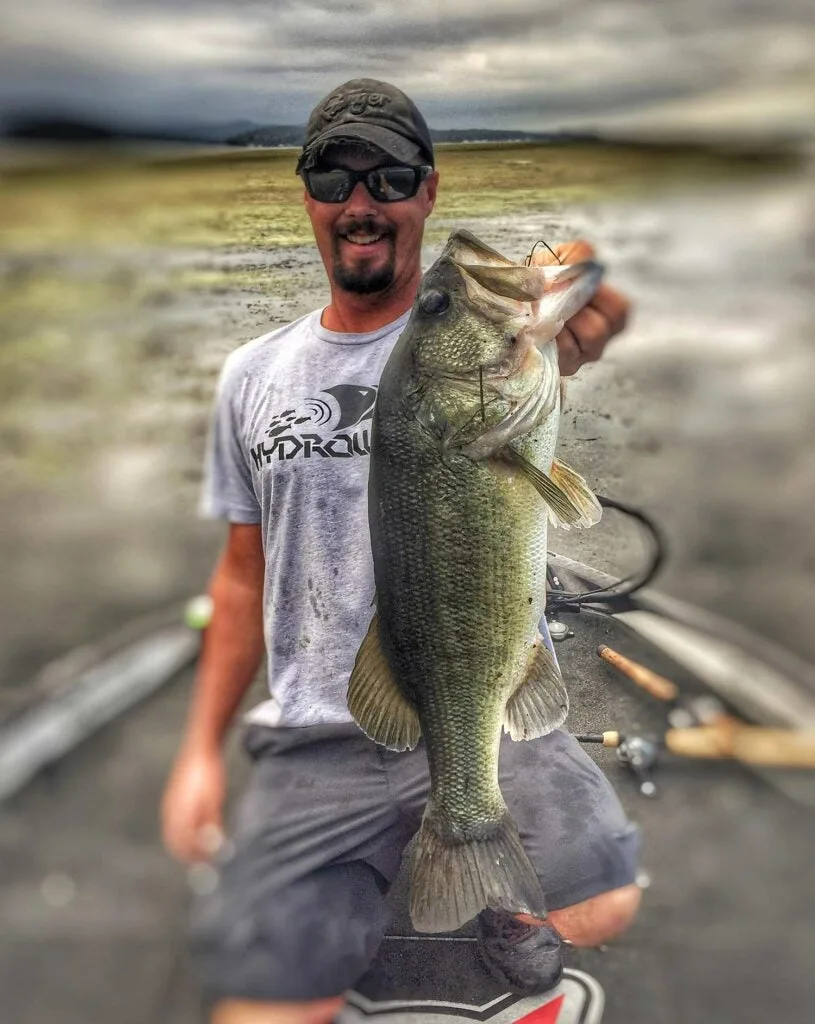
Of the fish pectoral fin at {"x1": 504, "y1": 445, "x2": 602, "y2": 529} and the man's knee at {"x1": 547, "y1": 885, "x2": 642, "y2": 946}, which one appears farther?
the man's knee at {"x1": 547, "y1": 885, "x2": 642, "y2": 946}

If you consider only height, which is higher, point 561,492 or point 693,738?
point 561,492

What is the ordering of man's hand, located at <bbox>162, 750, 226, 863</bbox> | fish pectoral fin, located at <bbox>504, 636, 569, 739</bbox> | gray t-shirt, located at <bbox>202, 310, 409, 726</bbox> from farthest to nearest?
man's hand, located at <bbox>162, 750, 226, 863</bbox>, gray t-shirt, located at <bbox>202, 310, 409, 726</bbox>, fish pectoral fin, located at <bbox>504, 636, 569, 739</bbox>

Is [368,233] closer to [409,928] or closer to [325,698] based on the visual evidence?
[325,698]

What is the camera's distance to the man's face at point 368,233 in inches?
34.1

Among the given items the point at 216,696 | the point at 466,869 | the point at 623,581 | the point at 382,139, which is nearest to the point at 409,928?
the point at 466,869

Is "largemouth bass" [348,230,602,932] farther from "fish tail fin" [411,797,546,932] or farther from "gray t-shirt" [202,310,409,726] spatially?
Result: "gray t-shirt" [202,310,409,726]

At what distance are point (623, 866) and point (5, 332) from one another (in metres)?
1.41

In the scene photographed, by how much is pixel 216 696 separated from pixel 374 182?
31.2 inches

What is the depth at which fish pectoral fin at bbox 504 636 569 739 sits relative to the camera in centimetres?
80

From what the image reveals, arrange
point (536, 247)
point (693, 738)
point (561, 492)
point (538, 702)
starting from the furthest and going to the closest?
point (693, 738) → point (536, 247) → point (538, 702) → point (561, 492)

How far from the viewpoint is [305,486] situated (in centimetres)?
94

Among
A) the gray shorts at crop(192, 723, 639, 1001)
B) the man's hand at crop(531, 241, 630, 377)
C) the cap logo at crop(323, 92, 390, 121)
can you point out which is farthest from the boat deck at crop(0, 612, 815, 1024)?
the cap logo at crop(323, 92, 390, 121)

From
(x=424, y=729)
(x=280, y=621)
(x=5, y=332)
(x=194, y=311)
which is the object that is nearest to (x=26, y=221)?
(x=5, y=332)

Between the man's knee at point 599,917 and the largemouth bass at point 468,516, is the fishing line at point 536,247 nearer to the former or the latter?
the largemouth bass at point 468,516
